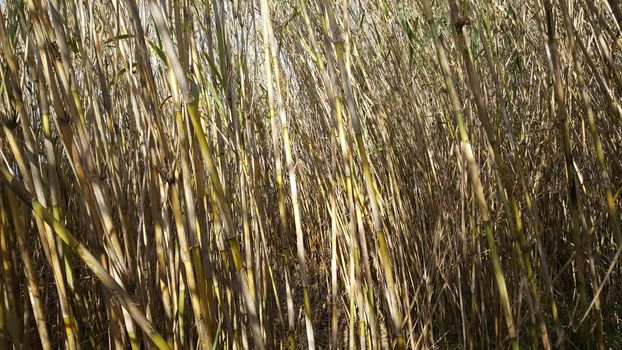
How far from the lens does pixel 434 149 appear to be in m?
1.82

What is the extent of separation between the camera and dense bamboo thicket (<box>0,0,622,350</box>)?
96 cm

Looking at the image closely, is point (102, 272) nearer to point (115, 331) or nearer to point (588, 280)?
point (115, 331)

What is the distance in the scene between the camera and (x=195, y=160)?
0.91 m

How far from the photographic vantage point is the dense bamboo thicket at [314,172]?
955 millimetres

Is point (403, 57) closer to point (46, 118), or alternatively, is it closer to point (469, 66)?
point (469, 66)

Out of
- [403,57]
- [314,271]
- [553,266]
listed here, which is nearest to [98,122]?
[403,57]

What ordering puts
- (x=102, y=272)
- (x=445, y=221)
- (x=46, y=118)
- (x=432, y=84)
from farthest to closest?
(x=432, y=84) → (x=445, y=221) → (x=46, y=118) → (x=102, y=272)

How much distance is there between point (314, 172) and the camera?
1909 millimetres

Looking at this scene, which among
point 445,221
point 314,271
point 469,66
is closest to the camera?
point 469,66

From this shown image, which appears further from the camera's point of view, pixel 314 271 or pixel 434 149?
pixel 314 271

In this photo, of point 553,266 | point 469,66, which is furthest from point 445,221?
point 469,66

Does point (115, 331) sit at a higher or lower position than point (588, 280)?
higher

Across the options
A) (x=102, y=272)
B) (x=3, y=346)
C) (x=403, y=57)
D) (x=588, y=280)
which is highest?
(x=403, y=57)

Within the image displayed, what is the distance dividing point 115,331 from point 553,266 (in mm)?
1502
